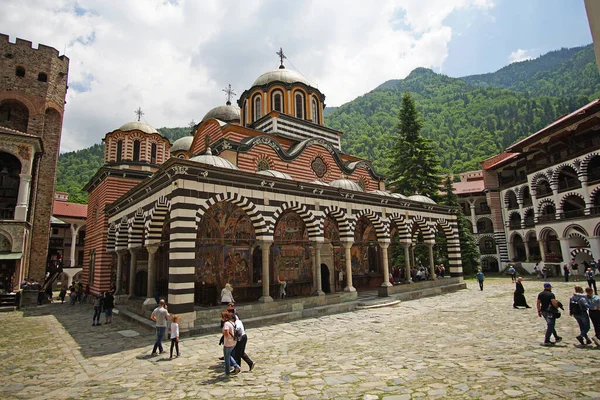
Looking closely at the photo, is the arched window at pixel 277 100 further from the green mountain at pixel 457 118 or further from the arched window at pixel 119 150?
the green mountain at pixel 457 118

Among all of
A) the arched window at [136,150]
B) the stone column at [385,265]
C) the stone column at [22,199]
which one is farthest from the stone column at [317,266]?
the stone column at [22,199]

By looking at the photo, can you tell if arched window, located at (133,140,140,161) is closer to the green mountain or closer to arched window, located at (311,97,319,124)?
arched window, located at (311,97,319,124)

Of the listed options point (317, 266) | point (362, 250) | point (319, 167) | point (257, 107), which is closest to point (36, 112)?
point (257, 107)

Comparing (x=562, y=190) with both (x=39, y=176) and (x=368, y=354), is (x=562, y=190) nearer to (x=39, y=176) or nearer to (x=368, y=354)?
(x=368, y=354)

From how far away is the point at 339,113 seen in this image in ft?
355

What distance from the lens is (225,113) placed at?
89.8 ft

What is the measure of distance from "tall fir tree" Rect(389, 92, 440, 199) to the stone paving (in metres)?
20.6

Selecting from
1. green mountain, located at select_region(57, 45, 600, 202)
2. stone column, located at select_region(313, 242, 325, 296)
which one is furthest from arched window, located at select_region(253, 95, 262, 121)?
green mountain, located at select_region(57, 45, 600, 202)

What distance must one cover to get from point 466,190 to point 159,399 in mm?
41257

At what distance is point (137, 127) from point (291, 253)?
14.9 m

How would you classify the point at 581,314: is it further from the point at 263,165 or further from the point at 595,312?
the point at 263,165

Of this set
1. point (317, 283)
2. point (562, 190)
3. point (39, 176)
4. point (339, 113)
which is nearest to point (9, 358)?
point (317, 283)

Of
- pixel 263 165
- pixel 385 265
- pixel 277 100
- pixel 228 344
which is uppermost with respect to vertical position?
pixel 277 100

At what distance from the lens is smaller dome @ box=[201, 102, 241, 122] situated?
27.2 meters
